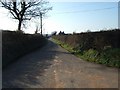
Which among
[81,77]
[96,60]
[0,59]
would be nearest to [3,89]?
[81,77]

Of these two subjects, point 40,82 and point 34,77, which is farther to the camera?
point 34,77

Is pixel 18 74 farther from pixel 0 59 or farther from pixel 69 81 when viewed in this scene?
pixel 69 81

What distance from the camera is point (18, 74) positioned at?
1366cm

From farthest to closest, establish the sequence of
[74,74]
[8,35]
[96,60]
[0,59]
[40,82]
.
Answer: [8,35]
[96,60]
[0,59]
[74,74]
[40,82]

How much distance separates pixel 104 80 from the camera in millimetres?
11945

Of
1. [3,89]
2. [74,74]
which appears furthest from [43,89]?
[74,74]

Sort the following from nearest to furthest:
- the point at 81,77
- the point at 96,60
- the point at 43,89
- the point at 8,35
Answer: the point at 43,89 < the point at 81,77 < the point at 96,60 < the point at 8,35

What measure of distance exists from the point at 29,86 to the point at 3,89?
1.06 meters

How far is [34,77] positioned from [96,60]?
7767mm

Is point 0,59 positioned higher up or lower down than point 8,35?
lower down

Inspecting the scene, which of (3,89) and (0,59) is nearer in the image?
(3,89)

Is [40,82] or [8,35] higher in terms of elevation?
[8,35]

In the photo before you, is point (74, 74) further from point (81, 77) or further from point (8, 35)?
point (8, 35)

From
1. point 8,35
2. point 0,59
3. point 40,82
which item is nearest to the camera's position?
point 40,82
